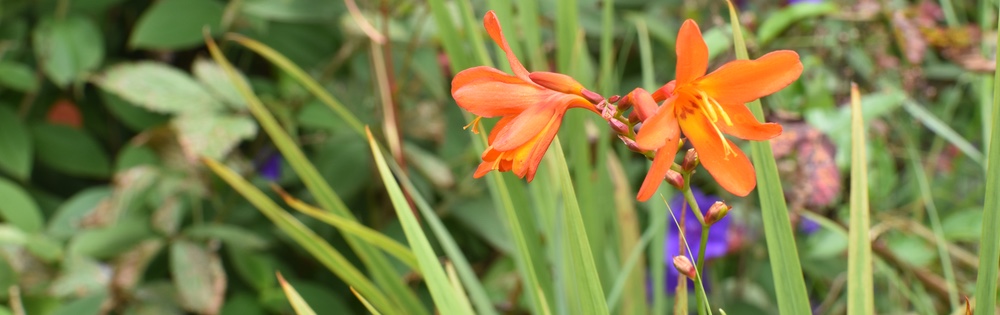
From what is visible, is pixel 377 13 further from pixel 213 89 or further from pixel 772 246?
pixel 772 246

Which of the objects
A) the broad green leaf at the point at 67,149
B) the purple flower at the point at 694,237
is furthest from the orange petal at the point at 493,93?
the broad green leaf at the point at 67,149

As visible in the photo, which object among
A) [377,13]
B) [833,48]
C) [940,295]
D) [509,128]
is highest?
[509,128]

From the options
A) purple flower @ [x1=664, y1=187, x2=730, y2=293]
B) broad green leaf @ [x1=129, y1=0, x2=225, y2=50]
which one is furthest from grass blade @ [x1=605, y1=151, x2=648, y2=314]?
broad green leaf @ [x1=129, y1=0, x2=225, y2=50]

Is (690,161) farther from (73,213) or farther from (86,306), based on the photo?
(73,213)

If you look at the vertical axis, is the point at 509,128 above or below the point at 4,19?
above

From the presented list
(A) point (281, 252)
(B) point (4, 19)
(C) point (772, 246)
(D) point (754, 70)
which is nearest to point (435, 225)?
(C) point (772, 246)
